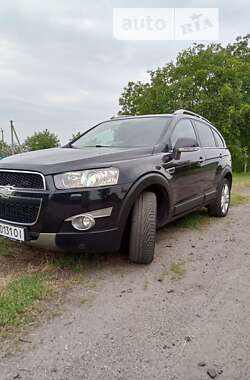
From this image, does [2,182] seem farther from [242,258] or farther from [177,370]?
[242,258]

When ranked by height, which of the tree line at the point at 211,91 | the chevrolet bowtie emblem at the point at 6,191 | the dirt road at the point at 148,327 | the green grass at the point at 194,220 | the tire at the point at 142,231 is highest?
the tree line at the point at 211,91

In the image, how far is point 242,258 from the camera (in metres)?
3.54

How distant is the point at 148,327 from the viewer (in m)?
2.19

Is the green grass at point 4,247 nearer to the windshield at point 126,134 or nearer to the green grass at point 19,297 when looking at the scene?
the green grass at point 19,297

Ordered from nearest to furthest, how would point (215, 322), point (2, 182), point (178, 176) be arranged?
1. point (215, 322)
2. point (2, 182)
3. point (178, 176)

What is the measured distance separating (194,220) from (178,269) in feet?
6.78

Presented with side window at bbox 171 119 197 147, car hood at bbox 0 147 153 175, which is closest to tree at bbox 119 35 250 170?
side window at bbox 171 119 197 147

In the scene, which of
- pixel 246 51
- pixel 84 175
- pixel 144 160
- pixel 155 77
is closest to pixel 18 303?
pixel 84 175

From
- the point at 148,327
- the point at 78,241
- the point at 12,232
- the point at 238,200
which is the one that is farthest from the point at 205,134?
the point at 148,327

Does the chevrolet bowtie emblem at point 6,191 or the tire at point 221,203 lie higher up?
the chevrolet bowtie emblem at point 6,191

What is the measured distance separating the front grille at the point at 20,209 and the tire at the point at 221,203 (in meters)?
3.39

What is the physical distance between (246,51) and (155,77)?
29.2 feet

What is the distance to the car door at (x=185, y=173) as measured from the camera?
12.3ft

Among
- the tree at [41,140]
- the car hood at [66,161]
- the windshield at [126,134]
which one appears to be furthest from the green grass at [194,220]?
Result: the tree at [41,140]
